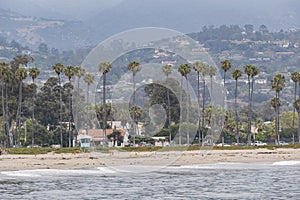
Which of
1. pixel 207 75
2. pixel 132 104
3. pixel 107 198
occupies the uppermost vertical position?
pixel 207 75

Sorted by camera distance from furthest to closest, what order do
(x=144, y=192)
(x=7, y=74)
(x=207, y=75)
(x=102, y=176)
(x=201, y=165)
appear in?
(x=7, y=74) → (x=207, y=75) → (x=201, y=165) → (x=102, y=176) → (x=144, y=192)

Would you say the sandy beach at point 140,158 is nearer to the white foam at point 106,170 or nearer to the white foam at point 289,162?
the white foam at point 106,170

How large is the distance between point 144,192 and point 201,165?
991 inches

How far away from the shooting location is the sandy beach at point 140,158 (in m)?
67.8

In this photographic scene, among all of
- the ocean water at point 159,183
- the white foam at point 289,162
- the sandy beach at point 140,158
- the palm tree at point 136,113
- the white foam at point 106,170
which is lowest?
the ocean water at point 159,183

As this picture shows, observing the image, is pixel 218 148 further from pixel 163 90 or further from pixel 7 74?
pixel 7 74

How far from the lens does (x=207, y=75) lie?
102 metres

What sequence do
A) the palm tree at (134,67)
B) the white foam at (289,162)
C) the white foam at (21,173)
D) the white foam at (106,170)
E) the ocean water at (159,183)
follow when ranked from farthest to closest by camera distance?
the white foam at (289,162) < the palm tree at (134,67) < the white foam at (106,170) < the white foam at (21,173) < the ocean water at (159,183)

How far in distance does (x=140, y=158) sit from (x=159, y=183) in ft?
67.0

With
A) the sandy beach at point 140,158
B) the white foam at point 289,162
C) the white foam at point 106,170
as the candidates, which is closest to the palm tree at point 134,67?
the sandy beach at point 140,158

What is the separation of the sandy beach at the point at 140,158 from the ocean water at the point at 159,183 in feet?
5.46

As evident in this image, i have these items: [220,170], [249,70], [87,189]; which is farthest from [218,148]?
[87,189]

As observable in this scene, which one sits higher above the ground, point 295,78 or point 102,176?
point 295,78

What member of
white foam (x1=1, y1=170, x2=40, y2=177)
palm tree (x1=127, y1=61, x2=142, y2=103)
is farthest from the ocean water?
palm tree (x1=127, y1=61, x2=142, y2=103)
